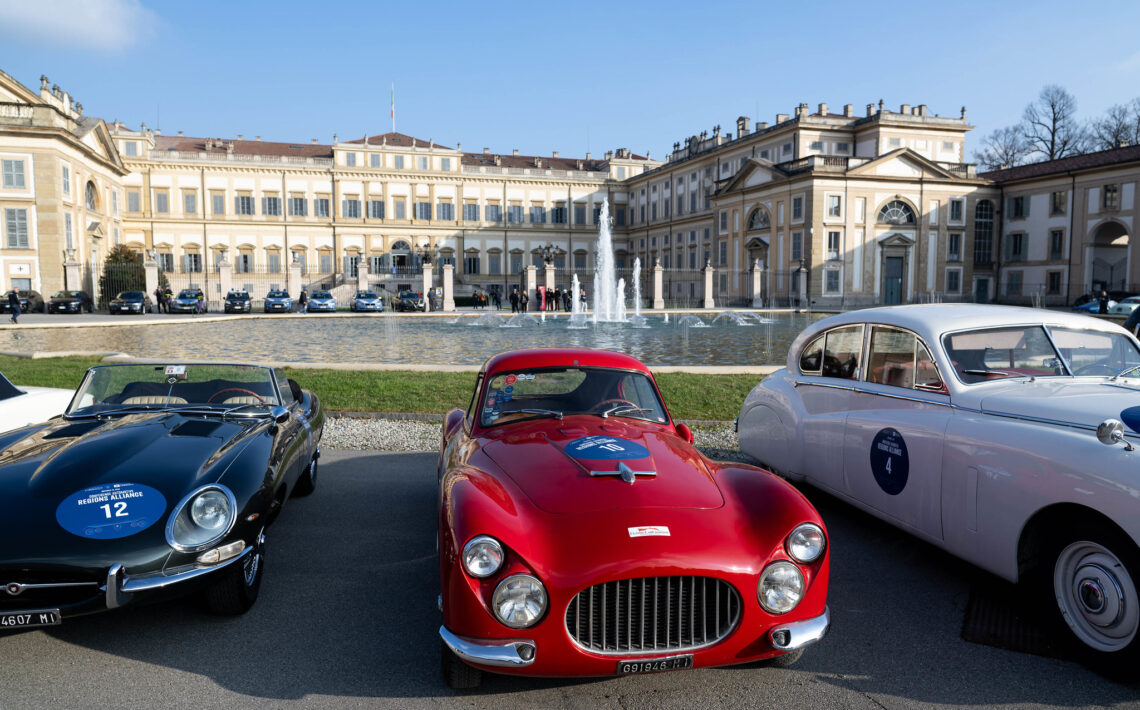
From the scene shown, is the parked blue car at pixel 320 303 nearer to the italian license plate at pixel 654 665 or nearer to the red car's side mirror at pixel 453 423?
the red car's side mirror at pixel 453 423

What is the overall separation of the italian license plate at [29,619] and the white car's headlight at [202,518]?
546 millimetres

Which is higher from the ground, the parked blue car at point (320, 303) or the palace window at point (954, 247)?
the palace window at point (954, 247)

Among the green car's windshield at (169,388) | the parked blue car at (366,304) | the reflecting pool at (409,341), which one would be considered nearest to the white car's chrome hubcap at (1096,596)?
the green car's windshield at (169,388)

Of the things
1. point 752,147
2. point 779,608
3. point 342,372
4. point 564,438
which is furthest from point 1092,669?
point 752,147

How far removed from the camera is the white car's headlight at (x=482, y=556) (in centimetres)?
306

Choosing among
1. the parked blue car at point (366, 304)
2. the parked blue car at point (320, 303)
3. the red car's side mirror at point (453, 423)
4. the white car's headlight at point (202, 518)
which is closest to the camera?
the white car's headlight at point (202, 518)

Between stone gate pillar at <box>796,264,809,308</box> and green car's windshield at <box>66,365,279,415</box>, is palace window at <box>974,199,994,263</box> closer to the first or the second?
stone gate pillar at <box>796,264,809,308</box>

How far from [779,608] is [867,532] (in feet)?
9.16

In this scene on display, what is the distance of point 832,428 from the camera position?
5590 mm

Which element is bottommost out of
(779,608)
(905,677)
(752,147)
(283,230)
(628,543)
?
(905,677)

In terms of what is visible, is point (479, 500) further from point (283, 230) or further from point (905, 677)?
point (283, 230)

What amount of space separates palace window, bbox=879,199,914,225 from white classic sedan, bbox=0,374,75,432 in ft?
181

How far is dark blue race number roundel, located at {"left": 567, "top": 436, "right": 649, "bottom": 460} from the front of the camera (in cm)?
388

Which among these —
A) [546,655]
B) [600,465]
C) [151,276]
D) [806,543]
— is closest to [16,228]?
[151,276]
